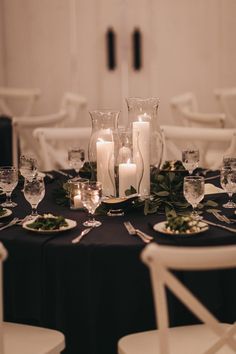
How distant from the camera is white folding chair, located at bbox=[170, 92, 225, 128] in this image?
13.2ft

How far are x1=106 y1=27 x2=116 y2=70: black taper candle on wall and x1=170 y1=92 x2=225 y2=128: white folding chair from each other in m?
0.77

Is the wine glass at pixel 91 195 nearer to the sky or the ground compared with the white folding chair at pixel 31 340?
nearer to the sky

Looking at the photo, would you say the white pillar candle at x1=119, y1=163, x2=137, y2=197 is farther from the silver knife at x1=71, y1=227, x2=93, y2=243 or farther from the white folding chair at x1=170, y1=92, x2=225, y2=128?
the white folding chair at x1=170, y1=92, x2=225, y2=128

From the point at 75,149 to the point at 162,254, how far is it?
1558 millimetres

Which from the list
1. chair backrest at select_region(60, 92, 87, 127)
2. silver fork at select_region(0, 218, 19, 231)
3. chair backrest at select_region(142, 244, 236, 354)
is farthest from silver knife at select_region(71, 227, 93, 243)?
chair backrest at select_region(60, 92, 87, 127)

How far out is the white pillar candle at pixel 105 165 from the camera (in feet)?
8.25

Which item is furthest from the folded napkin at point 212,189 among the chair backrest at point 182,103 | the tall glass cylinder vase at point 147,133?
the chair backrest at point 182,103

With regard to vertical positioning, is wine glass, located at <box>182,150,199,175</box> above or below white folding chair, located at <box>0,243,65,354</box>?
above

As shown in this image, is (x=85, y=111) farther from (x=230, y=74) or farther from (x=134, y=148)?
(x=134, y=148)

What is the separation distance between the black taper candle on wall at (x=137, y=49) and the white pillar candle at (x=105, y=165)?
3.48 m

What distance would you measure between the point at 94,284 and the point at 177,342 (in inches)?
12.0

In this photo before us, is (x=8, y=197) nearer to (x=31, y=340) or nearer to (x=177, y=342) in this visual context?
(x=31, y=340)

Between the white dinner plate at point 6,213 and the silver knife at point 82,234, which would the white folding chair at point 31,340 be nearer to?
the silver knife at point 82,234

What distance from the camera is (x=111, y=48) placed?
5926 millimetres
